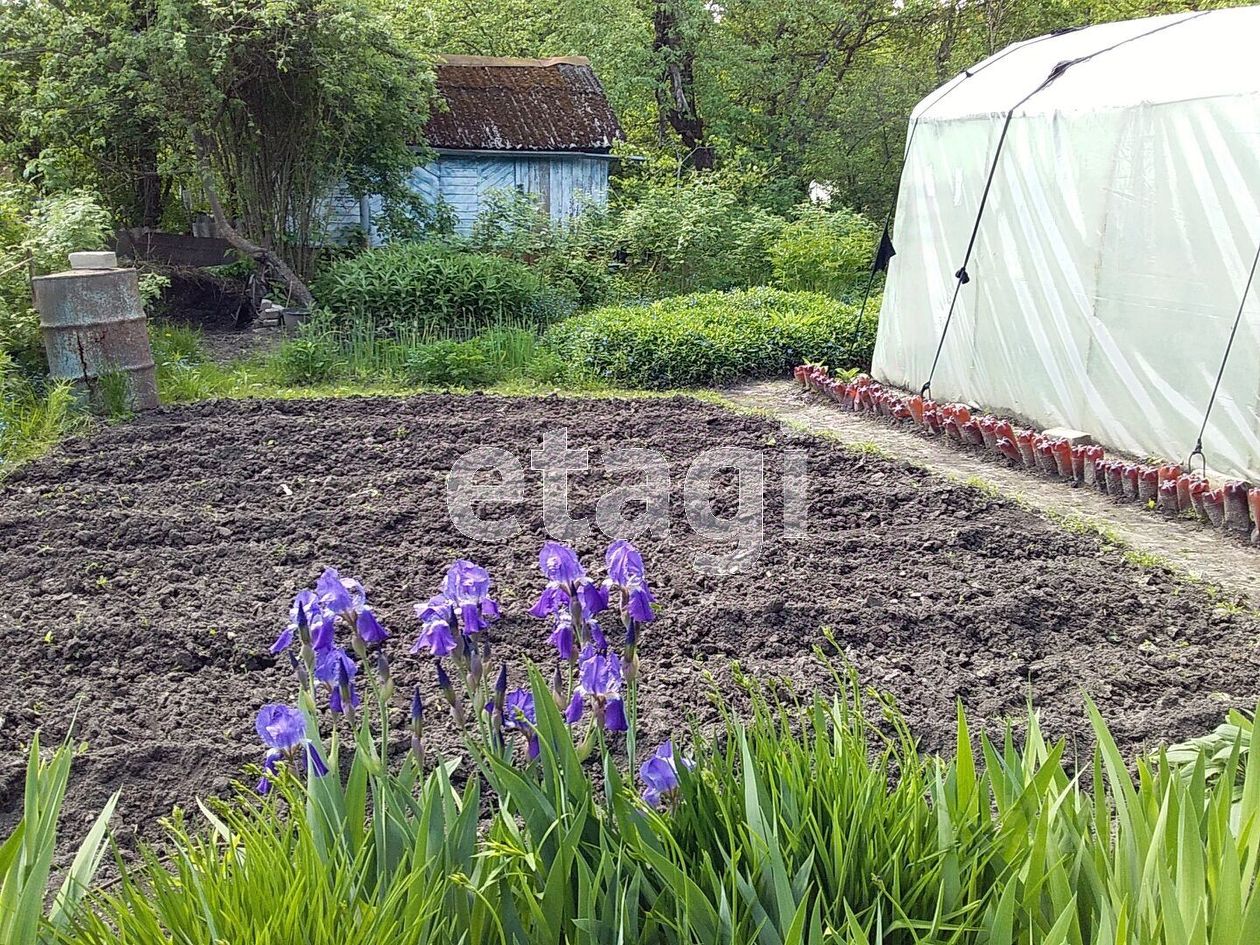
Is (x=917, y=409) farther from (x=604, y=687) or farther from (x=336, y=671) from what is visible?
(x=336, y=671)

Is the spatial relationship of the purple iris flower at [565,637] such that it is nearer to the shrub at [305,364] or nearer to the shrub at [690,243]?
the shrub at [305,364]

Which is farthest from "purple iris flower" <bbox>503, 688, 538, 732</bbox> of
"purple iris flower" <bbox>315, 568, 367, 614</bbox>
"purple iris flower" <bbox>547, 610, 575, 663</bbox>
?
"purple iris flower" <bbox>315, 568, 367, 614</bbox>

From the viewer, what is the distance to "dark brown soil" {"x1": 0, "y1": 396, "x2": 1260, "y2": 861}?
Result: 126 inches

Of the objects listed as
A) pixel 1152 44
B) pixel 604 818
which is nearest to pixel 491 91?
pixel 1152 44

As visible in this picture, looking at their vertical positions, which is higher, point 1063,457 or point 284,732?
point 284,732

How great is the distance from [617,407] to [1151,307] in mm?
3456

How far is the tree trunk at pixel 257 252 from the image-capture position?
1199cm

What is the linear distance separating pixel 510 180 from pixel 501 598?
1270cm

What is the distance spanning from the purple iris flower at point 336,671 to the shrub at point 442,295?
895 cm

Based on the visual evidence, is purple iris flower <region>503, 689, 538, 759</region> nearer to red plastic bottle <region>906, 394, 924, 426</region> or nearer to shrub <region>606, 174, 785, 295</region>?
red plastic bottle <region>906, 394, 924, 426</region>

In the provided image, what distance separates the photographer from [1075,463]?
19.6ft

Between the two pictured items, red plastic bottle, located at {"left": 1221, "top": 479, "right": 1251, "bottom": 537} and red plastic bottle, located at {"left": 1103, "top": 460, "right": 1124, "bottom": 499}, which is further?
red plastic bottle, located at {"left": 1103, "top": 460, "right": 1124, "bottom": 499}

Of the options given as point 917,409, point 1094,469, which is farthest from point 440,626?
point 917,409

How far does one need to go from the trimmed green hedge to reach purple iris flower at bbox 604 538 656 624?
7089 millimetres
